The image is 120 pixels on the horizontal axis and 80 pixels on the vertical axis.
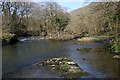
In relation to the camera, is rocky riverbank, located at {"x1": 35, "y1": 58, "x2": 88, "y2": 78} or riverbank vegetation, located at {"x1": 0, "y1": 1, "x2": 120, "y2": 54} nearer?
rocky riverbank, located at {"x1": 35, "y1": 58, "x2": 88, "y2": 78}

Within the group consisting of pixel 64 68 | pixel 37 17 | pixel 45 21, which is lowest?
pixel 64 68

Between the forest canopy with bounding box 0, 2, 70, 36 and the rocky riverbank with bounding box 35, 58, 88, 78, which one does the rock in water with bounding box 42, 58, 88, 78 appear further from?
the forest canopy with bounding box 0, 2, 70, 36

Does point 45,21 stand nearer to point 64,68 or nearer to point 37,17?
point 37,17

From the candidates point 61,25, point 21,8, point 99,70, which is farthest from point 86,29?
point 99,70

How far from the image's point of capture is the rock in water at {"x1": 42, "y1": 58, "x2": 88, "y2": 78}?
27.0ft

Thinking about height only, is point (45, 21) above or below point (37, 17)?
below

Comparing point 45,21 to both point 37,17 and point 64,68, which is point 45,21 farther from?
point 64,68

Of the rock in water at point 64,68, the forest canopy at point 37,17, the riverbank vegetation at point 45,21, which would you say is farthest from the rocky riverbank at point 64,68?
the forest canopy at point 37,17

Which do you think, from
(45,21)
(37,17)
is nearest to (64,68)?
(45,21)

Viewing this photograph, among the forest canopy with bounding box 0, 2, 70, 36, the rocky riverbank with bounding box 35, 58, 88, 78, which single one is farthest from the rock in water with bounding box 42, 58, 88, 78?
the forest canopy with bounding box 0, 2, 70, 36

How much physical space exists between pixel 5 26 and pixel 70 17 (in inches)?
503

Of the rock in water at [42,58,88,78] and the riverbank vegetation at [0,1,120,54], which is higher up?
the riverbank vegetation at [0,1,120,54]

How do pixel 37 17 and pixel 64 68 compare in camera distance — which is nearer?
pixel 64 68

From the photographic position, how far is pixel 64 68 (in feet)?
29.3
